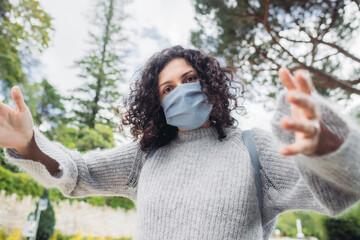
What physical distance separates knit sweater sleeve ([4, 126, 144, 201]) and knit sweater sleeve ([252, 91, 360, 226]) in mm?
655

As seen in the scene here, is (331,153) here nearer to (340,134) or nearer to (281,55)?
(340,134)

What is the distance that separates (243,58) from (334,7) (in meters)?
2.02

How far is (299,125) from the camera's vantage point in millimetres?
704

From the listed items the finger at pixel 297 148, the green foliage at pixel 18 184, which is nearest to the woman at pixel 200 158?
the finger at pixel 297 148

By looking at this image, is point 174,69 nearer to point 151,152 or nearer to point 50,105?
point 151,152

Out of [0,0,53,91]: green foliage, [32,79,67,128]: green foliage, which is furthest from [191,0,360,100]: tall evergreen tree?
[32,79,67,128]: green foliage

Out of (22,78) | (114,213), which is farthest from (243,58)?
(114,213)

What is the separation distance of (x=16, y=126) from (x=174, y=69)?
802 millimetres

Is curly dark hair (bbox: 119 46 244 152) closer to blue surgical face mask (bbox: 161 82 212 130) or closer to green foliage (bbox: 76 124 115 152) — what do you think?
blue surgical face mask (bbox: 161 82 212 130)

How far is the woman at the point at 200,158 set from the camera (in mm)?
787

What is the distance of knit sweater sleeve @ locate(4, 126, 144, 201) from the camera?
1.23 meters

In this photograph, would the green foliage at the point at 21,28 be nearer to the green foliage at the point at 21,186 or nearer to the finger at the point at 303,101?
the green foliage at the point at 21,186

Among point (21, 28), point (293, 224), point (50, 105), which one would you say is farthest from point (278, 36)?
point (293, 224)

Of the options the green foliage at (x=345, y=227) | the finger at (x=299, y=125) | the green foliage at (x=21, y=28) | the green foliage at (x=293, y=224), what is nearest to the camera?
the finger at (x=299, y=125)
